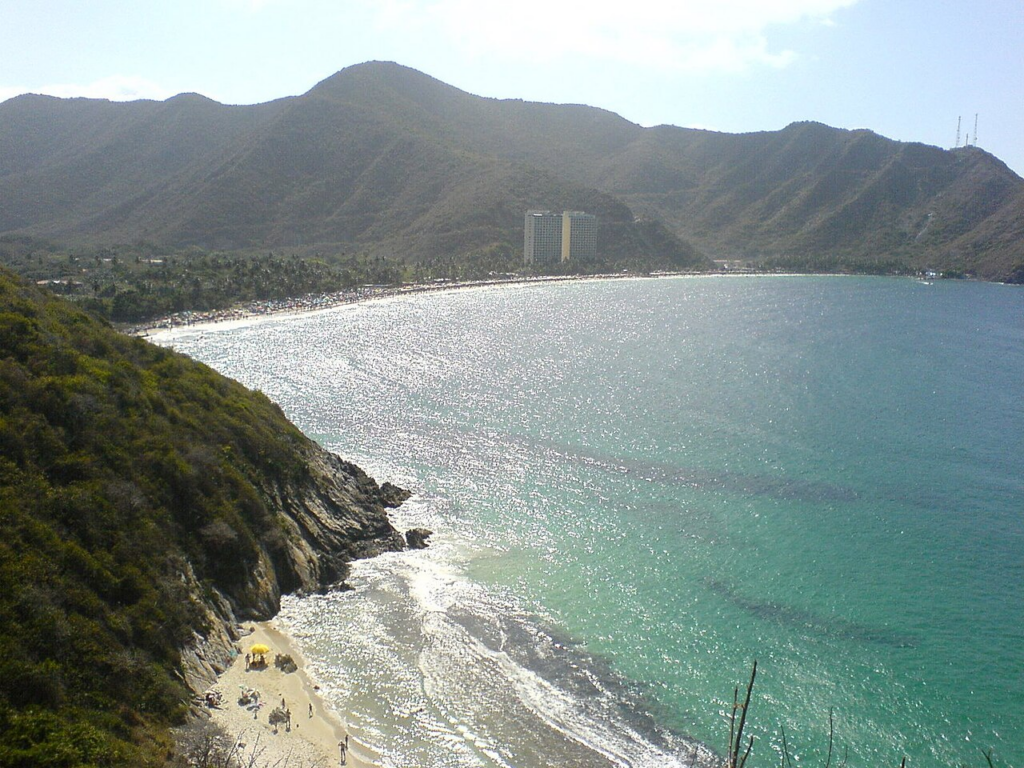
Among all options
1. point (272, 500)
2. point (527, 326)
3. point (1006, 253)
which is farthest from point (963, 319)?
point (272, 500)

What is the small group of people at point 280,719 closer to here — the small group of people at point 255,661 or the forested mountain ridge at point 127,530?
the small group of people at point 255,661

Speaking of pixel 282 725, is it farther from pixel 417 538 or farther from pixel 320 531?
pixel 417 538

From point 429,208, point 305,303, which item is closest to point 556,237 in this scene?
point 429,208

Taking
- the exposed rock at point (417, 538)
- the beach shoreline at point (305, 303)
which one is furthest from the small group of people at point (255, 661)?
the beach shoreline at point (305, 303)

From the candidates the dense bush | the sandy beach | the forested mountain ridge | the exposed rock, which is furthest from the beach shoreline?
the sandy beach

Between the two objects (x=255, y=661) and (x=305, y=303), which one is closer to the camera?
(x=255, y=661)

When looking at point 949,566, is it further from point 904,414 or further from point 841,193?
point 841,193
